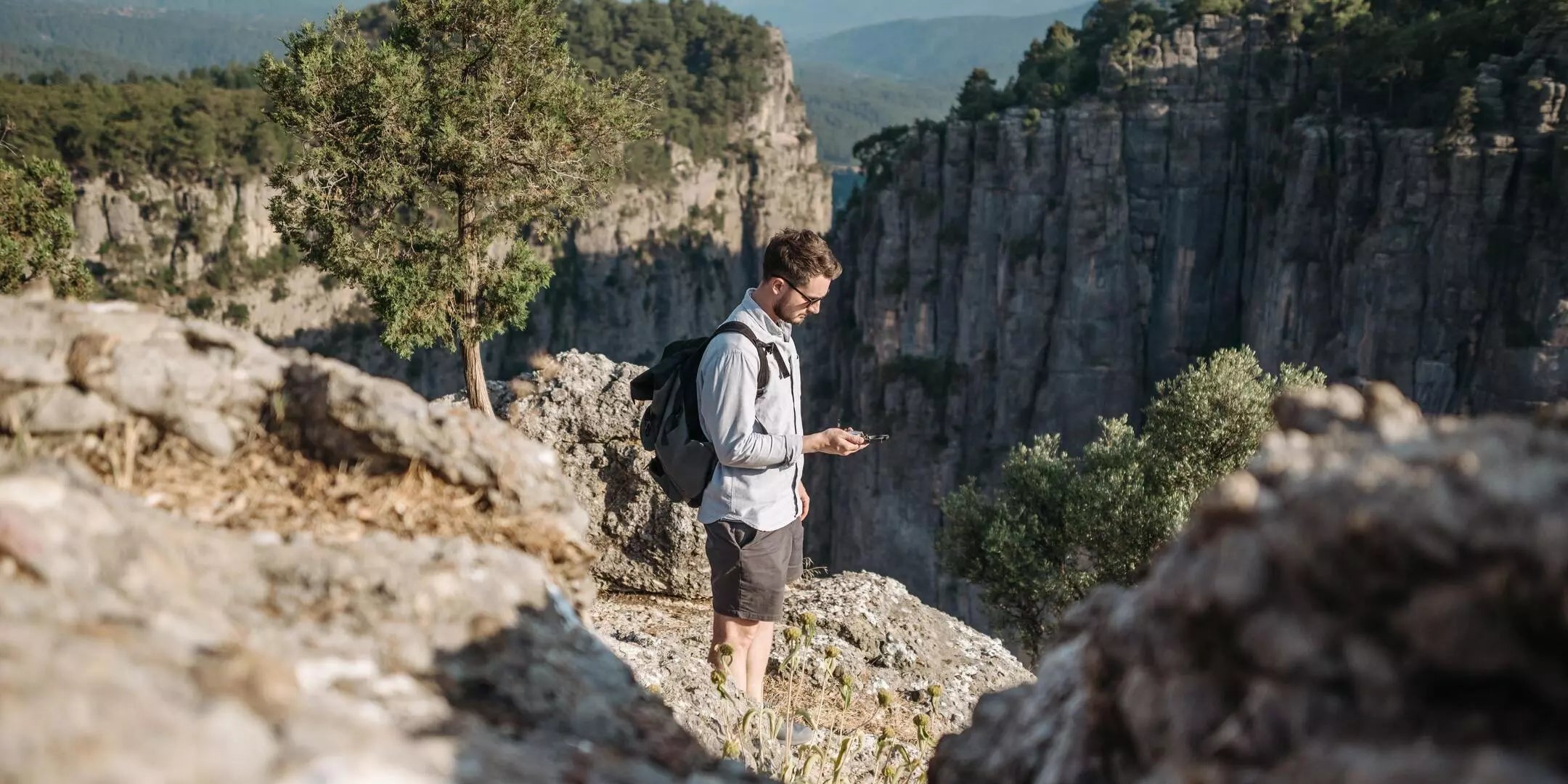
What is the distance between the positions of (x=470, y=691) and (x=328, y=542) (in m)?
0.78

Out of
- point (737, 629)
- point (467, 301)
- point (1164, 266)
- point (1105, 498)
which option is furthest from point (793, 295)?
point (1164, 266)

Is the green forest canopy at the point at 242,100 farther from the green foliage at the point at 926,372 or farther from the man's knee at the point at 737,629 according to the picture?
the man's knee at the point at 737,629

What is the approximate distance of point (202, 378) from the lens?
3.83m

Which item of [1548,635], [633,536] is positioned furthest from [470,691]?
[633,536]

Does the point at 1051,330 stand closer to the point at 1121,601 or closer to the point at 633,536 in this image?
the point at 633,536

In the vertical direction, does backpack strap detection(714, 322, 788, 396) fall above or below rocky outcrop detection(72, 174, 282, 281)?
above

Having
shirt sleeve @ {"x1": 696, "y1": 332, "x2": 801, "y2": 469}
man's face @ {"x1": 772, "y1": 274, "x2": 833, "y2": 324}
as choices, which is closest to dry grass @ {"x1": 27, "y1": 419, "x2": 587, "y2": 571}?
shirt sleeve @ {"x1": 696, "y1": 332, "x2": 801, "y2": 469}

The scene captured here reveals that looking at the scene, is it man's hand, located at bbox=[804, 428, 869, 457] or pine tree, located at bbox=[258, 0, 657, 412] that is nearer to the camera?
man's hand, located at bbox=[804, 428, 869, 457]

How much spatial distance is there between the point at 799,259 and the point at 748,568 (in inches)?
65.5

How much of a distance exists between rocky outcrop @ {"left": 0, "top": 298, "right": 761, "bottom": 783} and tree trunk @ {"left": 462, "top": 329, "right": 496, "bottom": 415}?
6.98 metres

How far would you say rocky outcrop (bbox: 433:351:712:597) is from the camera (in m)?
10.5

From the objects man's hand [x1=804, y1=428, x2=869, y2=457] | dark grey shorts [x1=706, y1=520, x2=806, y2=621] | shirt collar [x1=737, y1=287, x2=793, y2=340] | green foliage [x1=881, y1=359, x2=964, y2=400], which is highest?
shirt collar [x1=737, y1=287, x2=793, y2=340]

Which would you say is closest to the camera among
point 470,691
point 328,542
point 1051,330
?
point 470,691

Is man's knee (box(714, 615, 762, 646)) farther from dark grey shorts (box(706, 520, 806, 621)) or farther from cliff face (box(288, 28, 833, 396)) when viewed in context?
cliff face (box(288, 28, 833, 396))
